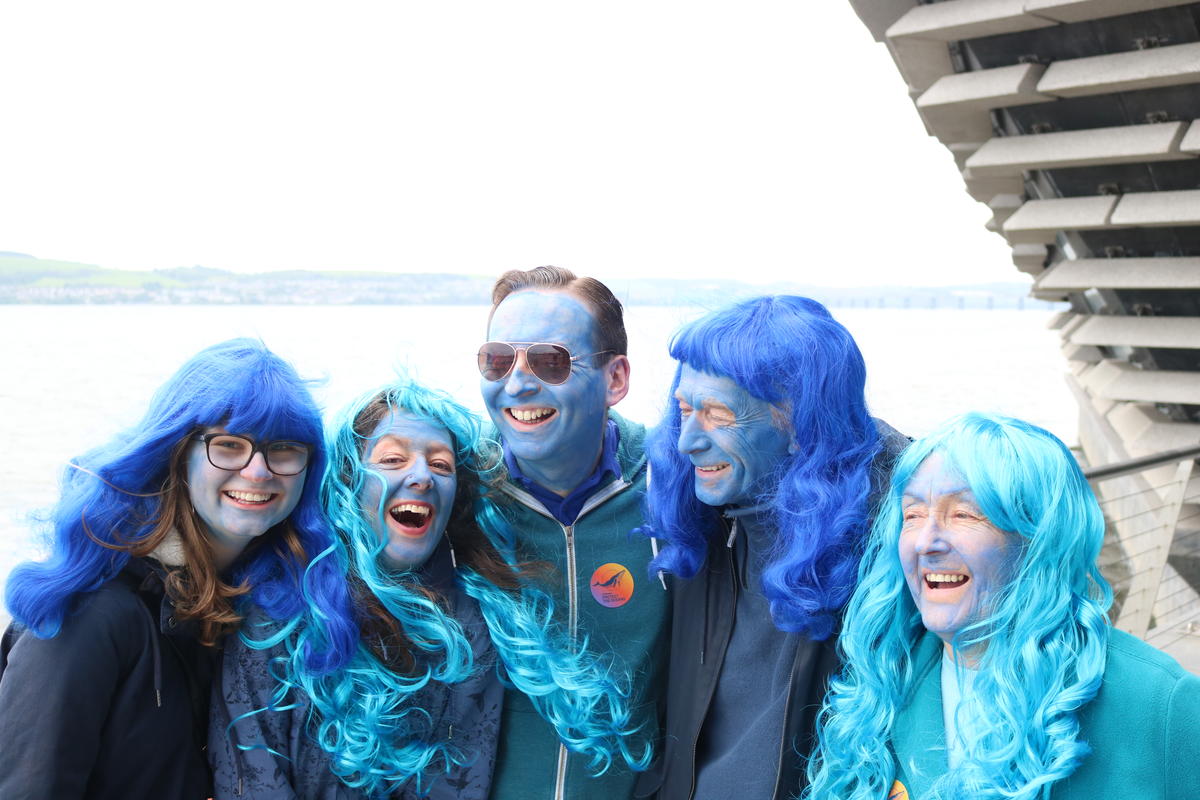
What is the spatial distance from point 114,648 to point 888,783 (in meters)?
1.73

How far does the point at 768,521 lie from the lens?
300 cm

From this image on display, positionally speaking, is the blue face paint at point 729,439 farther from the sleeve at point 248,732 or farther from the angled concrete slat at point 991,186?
the angled concrete slat at point 991,186

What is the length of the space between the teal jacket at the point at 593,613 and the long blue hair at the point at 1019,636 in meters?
0.84

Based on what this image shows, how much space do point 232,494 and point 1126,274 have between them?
301 inches

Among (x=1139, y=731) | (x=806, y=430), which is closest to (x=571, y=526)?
(x=806, y=430)

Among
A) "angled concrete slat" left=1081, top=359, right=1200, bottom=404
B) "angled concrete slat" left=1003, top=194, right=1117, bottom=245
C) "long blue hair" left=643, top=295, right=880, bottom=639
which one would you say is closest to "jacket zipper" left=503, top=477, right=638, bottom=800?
"long blue hair" left=643, top=295, right=880, bottom=639

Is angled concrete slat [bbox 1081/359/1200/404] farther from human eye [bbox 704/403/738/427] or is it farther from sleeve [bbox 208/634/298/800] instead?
sleeve [bbox 208/634/298/800]

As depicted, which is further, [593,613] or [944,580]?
[593,613]

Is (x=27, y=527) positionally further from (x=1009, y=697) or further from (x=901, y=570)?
(x=1009, y=697)

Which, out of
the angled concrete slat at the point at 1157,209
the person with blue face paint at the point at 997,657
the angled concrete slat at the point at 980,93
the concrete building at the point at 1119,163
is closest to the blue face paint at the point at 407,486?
the person with blue face paint at the point at 997,657

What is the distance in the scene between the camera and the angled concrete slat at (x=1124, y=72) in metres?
6.80

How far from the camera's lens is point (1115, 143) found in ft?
24.7

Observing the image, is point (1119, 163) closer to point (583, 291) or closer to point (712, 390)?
point (583, 291)

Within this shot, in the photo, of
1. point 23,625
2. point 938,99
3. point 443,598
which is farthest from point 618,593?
point 938,99
